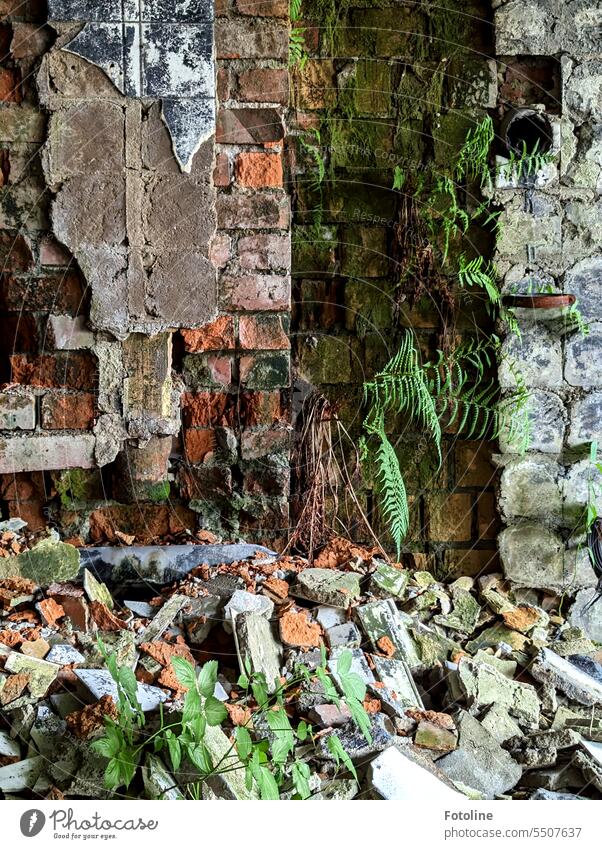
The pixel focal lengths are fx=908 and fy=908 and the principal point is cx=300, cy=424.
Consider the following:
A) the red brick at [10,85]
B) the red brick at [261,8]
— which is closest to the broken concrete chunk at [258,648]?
the red brick at [10,85]

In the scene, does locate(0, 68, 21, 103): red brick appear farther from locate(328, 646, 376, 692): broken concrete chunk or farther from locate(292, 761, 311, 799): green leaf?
locate(292, 761, 311, 799): green leaf

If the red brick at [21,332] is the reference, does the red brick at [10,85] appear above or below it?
above

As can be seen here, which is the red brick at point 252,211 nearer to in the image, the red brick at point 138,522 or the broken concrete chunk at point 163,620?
the red brick at point 138,522

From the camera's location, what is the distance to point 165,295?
2.50 meters

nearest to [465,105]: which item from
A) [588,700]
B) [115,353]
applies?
[115,353]

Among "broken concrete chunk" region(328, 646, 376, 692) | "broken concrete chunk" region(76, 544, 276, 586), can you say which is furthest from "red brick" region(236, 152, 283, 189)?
"broken concrete chunk" region(328, 646, 376, 692)

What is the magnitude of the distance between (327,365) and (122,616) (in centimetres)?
109

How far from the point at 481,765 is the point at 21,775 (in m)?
1.04

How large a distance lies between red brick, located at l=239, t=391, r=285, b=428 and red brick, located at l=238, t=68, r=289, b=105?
85 cm

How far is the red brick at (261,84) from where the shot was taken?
256 cm

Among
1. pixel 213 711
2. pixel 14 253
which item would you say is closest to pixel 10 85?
pixel 14 253

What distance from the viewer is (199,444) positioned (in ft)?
9.23

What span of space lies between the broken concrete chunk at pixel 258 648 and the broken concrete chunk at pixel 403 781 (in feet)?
1.12

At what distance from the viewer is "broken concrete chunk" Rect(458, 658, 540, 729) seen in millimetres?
2350
